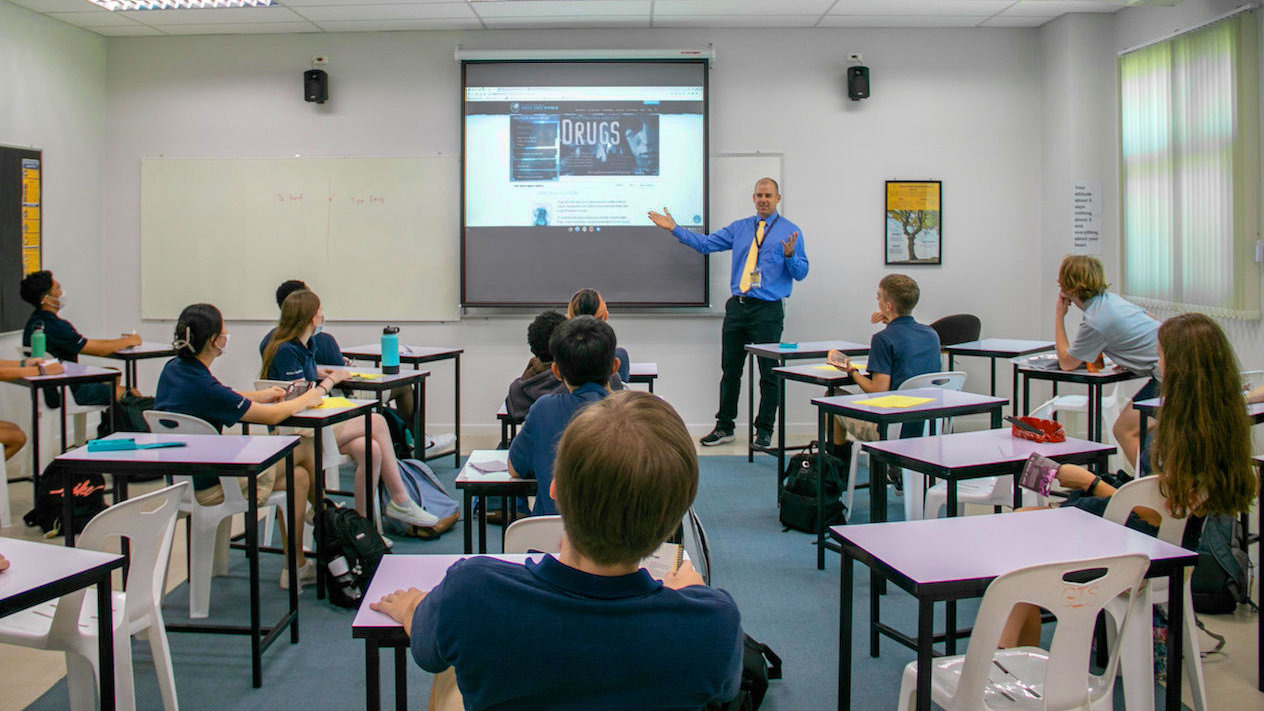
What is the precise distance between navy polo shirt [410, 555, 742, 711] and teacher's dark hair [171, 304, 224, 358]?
244 centimetres

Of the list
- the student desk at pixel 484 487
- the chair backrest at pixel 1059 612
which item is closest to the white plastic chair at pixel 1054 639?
the chair backrest at pixel 1059 612

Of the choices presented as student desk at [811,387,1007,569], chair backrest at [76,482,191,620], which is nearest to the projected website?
student desk at [811,387,1007,569]

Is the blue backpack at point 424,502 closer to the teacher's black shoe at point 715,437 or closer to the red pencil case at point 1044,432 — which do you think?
the teacher's black shoe at point 715,437

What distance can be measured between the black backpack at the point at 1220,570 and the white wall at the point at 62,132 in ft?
20.8

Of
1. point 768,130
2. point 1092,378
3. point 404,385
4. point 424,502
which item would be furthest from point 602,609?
point 768,130

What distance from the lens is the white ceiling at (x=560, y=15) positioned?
6086 millimetres

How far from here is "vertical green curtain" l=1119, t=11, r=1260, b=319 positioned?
16.5ft

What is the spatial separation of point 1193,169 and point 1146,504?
4.02m

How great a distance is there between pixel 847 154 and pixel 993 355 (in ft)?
6.83

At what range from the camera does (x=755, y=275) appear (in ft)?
20.6

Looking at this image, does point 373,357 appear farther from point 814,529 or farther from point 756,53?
point 756,53

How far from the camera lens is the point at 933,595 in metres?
1.77

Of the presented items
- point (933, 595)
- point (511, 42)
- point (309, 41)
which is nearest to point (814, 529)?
point (933, 595)

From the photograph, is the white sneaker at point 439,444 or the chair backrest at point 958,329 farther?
the chair backrest at point 958,329
